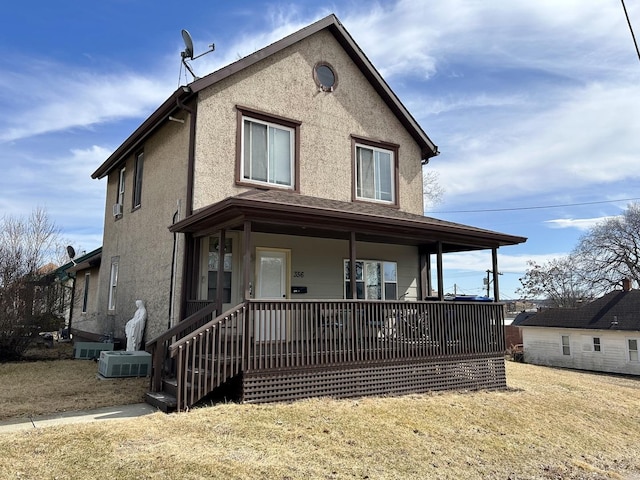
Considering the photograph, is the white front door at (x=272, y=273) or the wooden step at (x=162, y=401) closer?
the wooden step at (x=162, y=401)

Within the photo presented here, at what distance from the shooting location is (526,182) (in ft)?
105

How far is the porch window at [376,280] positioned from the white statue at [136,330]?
5.40 metres

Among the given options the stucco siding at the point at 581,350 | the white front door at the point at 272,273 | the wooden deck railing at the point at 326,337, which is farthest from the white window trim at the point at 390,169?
the stucco siding at the point at 581,350

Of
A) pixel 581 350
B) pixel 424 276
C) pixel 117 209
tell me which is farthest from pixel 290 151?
pixel 581 350

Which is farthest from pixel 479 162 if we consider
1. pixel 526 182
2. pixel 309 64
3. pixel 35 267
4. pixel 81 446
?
pixel 81 446

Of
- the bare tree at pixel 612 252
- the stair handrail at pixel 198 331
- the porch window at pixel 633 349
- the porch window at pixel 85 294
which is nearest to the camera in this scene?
the stair handrail at pixel 198 331

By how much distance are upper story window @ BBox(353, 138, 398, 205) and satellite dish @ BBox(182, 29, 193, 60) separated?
4768mm

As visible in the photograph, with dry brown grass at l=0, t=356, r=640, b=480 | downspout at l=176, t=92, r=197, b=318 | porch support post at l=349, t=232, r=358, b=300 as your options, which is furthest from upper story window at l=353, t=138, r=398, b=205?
dry brown grass at l=0, t=356, r=640, b=480

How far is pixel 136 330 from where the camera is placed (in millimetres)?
11602

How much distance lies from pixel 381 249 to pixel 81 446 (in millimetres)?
9382

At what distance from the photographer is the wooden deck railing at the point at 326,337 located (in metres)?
7.57

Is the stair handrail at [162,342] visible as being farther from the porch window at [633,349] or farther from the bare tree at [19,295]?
the porch window at [633,349]

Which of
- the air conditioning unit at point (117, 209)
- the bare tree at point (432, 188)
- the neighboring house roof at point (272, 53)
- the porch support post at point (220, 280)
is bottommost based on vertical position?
the porch support post at point (220, 280)

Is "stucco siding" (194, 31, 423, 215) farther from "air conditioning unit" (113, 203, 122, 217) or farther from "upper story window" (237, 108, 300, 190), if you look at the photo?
"air conditioning unit" (113, 203, 122, 217)
